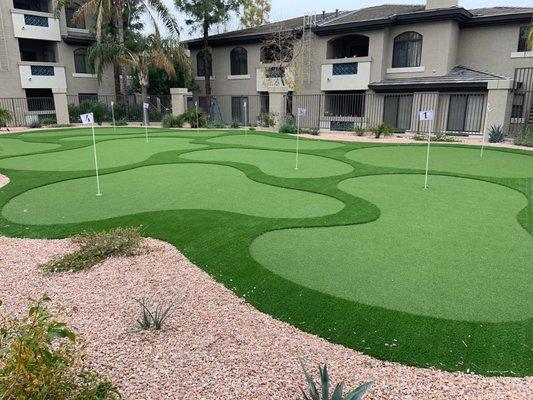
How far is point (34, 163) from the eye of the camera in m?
12.7

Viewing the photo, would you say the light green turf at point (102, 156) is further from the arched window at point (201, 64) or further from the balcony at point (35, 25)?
the arched window at point (201, 64)

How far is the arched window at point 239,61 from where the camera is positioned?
1160 inches

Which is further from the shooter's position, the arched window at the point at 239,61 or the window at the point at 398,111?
the arched window at the point at 239,61

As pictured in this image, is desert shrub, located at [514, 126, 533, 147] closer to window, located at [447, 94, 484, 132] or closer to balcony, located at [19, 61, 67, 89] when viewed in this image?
window, located at [447, 94, 484, 132]

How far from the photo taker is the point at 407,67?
2323cm

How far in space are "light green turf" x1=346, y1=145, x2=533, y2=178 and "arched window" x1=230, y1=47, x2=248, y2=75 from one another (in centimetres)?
1603

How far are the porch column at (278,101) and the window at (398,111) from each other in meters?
5.63

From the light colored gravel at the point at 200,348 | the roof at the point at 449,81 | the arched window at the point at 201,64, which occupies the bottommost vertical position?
the light colored gravel at the point at 200,348

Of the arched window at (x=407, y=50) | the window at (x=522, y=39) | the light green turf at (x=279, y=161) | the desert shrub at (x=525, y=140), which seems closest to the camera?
the light green turf at (x=279, y=161)

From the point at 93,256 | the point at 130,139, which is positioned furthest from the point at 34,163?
the point at 93,256

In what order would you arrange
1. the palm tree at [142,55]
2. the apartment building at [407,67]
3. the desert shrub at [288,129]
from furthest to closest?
1. the palm tree at [142,55]
2. the desert shrub at [288,129]
3. the apartment building at [407,67]

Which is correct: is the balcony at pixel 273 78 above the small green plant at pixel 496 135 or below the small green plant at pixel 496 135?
above

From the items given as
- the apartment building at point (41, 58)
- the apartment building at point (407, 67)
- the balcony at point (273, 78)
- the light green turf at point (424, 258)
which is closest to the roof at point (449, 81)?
the apartment building at point (407, 67)

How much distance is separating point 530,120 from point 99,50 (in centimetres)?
2357
